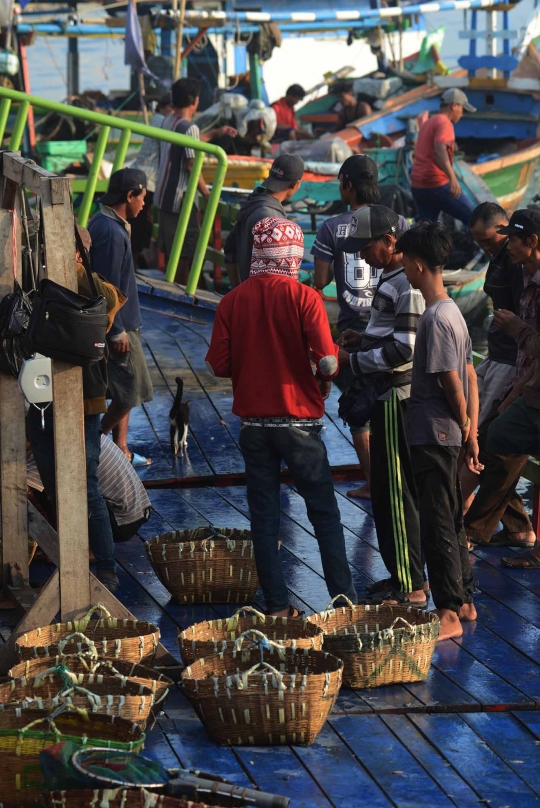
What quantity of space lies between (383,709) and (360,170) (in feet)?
10.6

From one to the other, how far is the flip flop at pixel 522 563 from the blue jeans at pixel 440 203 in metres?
9.53

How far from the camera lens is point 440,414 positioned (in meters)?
5.31

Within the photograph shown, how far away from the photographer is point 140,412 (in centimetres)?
924

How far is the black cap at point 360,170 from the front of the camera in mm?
6883

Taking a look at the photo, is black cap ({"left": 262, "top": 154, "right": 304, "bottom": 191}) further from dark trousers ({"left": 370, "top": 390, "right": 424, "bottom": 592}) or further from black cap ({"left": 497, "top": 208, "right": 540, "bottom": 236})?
dark trousers ({"left": 370, "top": 390, "right": 424, "bottom": 592})

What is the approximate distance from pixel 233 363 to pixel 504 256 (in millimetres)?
1882

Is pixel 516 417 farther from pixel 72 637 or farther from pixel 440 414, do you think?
pixel 72 637

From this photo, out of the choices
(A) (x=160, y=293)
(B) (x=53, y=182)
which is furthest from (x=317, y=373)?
(A) (x=160, y=293)

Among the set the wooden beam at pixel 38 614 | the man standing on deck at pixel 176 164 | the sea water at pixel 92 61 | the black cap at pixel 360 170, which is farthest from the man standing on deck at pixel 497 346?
the sea water at pixel 92 61

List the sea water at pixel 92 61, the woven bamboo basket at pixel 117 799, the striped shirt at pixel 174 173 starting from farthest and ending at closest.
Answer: the sea water at pixel 92 61, the striped shirt at pixel 174 173, the woven bamboo basket at pixel 117 799

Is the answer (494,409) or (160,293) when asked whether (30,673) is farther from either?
(160,293)

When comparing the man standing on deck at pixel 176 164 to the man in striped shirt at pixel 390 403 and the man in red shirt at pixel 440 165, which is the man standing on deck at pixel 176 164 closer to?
the man in red shirt at pixel 440 165

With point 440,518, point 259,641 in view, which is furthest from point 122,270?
point 259,641

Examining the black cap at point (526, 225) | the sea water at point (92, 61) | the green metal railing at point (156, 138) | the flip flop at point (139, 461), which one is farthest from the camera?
the sea water at point (92, 61)
